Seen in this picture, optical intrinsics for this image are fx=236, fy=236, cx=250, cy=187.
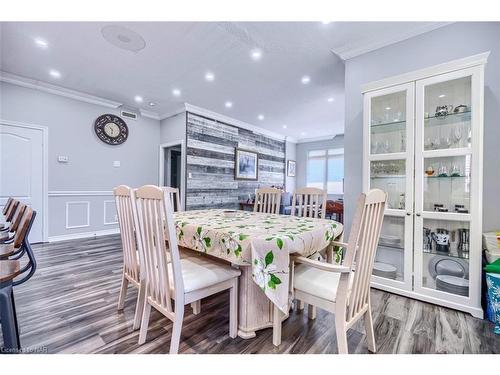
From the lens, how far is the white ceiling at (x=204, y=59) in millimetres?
2424

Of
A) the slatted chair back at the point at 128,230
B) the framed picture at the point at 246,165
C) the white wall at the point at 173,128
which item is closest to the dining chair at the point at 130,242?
the slatted chair back at the point at 128,230


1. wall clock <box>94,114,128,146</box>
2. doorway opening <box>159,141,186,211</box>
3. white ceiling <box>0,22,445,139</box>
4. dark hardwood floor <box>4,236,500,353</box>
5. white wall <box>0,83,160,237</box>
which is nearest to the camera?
dark hardwood floor <box>4,236,500,353</box>

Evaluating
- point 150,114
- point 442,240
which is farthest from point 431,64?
point 150,114

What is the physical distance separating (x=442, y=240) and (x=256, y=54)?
2.81 m

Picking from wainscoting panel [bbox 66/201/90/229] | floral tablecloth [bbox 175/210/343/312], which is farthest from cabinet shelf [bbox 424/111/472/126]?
wainscoting panel [bbox 66/201/90/229]

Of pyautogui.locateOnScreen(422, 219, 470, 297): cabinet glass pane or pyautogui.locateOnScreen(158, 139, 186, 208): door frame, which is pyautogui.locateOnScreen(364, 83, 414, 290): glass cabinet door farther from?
pyautogui.locateOnScreen(158, 139, 186, 208): door frame

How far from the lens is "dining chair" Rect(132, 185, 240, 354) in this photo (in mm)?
1265

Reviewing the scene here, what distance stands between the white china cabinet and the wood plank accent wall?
3.45m

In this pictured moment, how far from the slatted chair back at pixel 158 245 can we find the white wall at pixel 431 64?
2232 millimetres

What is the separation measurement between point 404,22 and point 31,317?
4.12 metres

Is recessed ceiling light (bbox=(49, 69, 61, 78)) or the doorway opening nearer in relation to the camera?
recessed ceiling light (bbox=(49, 69, 61, 78))

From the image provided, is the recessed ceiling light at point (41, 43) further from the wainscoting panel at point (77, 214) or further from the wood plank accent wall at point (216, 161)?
the wainscoting panel at point (77, 214)

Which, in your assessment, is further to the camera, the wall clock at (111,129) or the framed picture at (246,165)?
the framed picture at (246,165)
